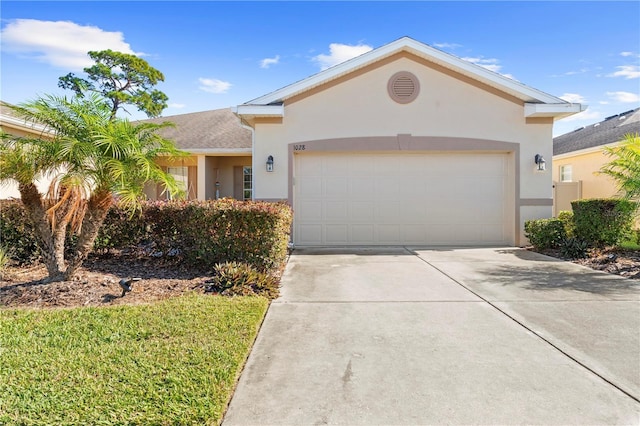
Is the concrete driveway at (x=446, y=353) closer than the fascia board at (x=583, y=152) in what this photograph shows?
Yes

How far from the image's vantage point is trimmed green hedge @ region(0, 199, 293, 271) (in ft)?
20.9

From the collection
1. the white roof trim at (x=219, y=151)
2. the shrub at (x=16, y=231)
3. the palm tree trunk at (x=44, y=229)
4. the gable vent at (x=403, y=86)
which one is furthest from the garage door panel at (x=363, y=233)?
the shrub at (x=16, y=231)

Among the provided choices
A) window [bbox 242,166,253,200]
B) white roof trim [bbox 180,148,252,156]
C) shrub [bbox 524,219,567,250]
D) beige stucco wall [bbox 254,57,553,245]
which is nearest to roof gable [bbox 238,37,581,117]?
beige stucco wall [bbox 254,57,553,245]

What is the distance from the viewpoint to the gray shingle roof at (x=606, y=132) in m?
14.4

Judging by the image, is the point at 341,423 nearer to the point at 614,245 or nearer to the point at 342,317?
the point at 342,317

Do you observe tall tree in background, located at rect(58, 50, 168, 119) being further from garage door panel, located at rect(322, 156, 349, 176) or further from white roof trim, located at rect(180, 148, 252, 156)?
garage door panel, located at rect(322, 156, 349, 176)

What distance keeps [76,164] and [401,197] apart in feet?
26.3

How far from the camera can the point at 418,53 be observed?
10.2 meters

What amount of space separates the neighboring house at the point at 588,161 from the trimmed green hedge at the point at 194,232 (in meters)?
12.4

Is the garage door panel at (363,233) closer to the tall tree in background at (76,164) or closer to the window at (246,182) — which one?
the tall tree in background at (76,164)

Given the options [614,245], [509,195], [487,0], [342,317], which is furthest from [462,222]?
[342,317]

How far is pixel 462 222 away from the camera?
1077 cm

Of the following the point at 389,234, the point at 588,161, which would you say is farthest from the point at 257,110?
the point at 588,161

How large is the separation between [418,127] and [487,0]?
401cm
